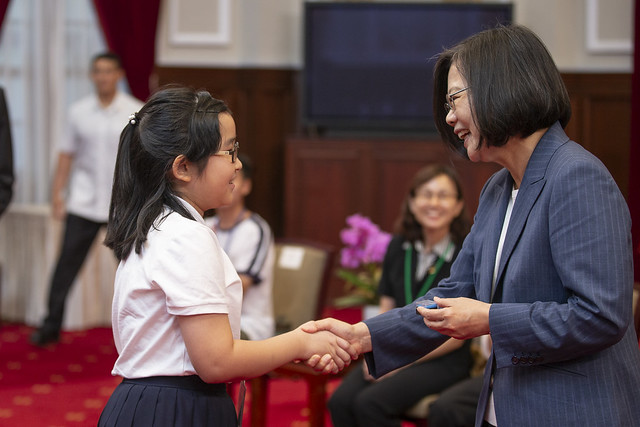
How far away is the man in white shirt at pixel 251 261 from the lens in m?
3.52

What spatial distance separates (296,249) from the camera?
375 centimetres

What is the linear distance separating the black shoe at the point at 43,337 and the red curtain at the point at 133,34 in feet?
6.79

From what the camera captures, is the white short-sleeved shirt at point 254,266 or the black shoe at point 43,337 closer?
the white short-sleeved shirt at point 254,266

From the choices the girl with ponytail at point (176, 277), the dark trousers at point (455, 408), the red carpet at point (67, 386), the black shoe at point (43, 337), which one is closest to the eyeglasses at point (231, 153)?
the girl with ponytail at point (176, 277)

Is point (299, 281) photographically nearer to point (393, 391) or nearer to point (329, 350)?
point (393, 391)

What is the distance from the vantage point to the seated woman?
3.12 metres

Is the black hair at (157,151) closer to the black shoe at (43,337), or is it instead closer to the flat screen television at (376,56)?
the black shoe at (43,337)

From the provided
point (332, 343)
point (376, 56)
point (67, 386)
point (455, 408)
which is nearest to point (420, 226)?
point (455, 408)

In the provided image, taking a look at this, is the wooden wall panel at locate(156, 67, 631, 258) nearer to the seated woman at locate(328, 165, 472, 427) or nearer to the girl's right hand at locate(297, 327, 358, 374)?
the seated woman at locate(328, 165, 472, 427)

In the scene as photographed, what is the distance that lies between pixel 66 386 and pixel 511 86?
11.5 feet

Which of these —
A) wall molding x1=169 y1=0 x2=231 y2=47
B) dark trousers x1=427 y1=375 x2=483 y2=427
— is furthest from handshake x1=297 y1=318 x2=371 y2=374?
wall molding x1=169 y1=0 x2=231 y2=47

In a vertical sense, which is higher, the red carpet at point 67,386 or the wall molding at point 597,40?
the wall molding at point 597,40

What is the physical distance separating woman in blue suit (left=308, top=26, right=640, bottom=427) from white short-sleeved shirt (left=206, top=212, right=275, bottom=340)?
1748 mm

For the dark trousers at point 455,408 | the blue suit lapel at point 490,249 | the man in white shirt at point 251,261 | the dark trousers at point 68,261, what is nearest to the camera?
the blue suit lapel at point 490,249
